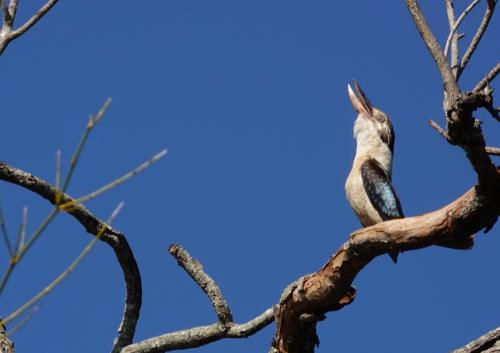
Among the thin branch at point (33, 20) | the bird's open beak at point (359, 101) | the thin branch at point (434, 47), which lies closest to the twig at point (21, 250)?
the thin branch at point (434, 47)

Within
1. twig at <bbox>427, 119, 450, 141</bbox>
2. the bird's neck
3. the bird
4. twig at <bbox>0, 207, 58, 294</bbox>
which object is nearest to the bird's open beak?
the bird

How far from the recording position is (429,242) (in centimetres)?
430

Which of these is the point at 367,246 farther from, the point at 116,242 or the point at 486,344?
the point at 116,242

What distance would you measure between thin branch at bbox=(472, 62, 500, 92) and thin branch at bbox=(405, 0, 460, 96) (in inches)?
4.2

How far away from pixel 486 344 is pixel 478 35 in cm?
161

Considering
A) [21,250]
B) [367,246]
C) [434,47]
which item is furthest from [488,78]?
[21,250]

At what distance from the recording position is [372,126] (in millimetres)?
8555

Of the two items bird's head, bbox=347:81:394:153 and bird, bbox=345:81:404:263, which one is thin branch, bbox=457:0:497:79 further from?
bird's head, bbox=347:81:394:153

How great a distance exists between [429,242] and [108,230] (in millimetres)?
2559

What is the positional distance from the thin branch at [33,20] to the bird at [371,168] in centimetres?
313

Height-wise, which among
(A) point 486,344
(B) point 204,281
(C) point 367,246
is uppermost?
(B) point 204,281

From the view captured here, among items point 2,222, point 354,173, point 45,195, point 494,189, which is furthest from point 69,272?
point 354,173

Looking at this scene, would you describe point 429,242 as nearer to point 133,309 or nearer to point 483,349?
point 483,349

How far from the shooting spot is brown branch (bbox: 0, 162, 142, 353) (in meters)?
5.80
